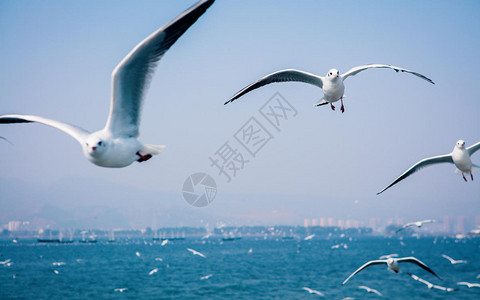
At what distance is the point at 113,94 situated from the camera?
5.25 m

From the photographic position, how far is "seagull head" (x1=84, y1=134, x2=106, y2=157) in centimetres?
465

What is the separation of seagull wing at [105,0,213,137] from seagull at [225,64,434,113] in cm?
276

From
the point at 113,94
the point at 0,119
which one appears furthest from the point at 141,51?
the point at 0,119

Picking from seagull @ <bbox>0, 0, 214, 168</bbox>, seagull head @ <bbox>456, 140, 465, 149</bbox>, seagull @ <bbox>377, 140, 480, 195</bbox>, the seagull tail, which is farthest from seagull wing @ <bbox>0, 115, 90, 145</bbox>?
seagull head @ <bbox>456, 140, 465, 149</bbox>

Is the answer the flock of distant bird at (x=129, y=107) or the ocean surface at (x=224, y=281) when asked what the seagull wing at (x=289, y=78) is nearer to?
the flock of distant bird at (x=129, y=107)

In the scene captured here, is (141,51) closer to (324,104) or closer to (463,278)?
(324,104)

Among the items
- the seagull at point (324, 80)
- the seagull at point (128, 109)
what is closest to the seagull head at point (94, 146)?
the seagull at point (128, 109)

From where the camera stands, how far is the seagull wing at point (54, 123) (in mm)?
5160

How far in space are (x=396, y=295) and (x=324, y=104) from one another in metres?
50.6

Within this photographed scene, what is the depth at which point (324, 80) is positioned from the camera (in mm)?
8953

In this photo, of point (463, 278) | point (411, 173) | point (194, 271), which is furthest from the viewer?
point (194, 271)

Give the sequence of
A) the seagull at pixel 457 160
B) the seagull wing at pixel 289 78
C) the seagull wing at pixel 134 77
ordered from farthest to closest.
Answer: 1. the seagull at pixel 457 160
2. the seagull wing at pixel 289 78
3. the seagull wing at pixel 134 77

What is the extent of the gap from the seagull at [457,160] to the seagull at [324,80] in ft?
6.39

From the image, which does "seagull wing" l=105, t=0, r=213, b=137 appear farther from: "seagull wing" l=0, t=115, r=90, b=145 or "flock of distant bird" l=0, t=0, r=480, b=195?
"seagull wing" l=0, t=115, r=90, b=145
